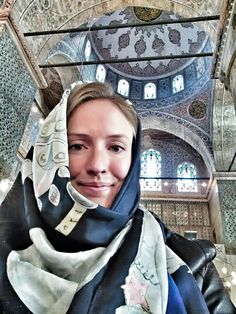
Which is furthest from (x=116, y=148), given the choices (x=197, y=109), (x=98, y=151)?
(x=197, y=109)

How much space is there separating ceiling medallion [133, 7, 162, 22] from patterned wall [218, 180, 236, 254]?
27.9 ft

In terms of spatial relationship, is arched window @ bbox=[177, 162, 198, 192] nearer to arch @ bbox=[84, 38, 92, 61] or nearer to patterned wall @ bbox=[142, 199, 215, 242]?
patterned wall @ bbox=[142, 199, 215, 242]

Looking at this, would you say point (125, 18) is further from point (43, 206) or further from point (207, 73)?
point (43, 206)

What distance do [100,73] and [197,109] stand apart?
203 inches

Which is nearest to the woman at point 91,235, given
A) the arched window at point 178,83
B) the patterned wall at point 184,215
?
the patterned wall at point 184,215

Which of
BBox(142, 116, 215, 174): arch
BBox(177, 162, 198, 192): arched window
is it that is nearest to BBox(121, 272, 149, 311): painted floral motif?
BBox(142, 116, 215, 174): arch

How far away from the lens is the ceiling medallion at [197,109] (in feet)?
41.6

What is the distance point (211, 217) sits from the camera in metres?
12.4

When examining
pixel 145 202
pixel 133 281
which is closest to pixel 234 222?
pixel 145 202

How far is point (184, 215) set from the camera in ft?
42.7

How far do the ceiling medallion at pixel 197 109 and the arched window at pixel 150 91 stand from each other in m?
2.23

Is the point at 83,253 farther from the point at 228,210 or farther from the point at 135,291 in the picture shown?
the point at 228,210

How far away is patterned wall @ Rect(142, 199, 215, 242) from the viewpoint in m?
12.6

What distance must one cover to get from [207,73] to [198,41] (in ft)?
7.99
